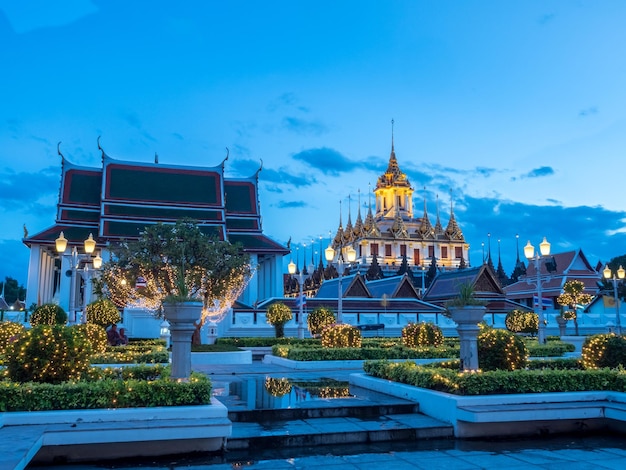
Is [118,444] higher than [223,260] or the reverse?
the reverse

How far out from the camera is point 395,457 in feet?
24.5

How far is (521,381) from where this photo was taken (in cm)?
924

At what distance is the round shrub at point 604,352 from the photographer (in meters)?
10.9

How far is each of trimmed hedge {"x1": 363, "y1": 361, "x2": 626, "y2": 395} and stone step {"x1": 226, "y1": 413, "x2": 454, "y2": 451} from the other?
661 mm

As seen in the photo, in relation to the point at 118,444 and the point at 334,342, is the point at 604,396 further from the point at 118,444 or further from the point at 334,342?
the point at 334,342

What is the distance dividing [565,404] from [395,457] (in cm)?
310

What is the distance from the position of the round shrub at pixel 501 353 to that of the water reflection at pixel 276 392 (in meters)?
2.49

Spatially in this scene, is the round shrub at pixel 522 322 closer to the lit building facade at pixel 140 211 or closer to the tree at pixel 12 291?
the lit building facade at pixel 140 211

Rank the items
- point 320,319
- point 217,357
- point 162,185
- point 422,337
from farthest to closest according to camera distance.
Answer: point 162,185 → point 320,319 → point 422,337 → point 217,357

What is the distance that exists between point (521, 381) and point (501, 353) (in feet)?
4.71

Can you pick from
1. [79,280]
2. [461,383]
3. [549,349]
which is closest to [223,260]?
[549,349]

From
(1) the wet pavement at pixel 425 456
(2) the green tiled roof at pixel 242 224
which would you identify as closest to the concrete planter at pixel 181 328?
(1) the wet pavement at pixel 425 456

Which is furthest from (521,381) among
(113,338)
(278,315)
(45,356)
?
(278,315)

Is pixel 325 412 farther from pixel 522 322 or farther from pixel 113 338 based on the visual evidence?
pixel 522 322
